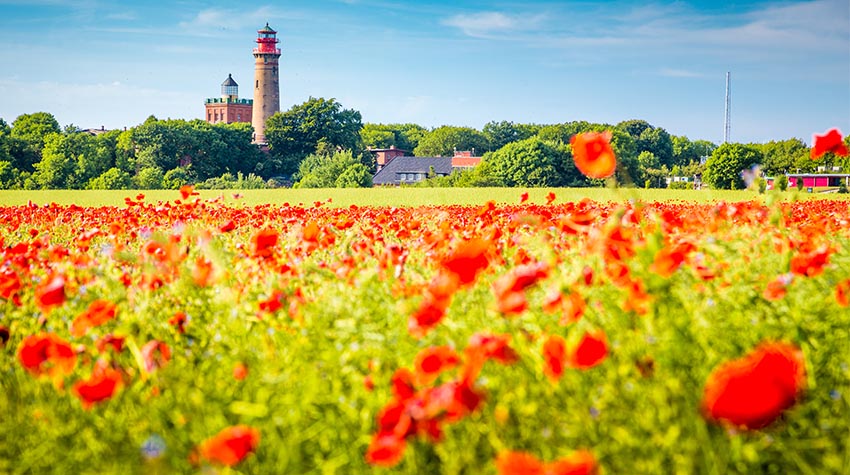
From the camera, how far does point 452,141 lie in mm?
127062

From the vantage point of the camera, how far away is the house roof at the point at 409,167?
103812mm

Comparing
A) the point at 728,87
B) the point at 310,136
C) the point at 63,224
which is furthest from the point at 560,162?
the point at 63,224

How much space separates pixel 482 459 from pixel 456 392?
0.77m

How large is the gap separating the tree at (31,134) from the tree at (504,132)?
59.7 metres

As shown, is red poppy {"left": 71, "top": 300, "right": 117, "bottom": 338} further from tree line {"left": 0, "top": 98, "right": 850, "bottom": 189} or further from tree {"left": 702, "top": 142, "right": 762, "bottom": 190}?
tree {"left": 702, "top": 142, "right": 762, "bottom": 190}

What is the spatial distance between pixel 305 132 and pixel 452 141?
35.0m

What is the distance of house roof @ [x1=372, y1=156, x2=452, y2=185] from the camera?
341 feet

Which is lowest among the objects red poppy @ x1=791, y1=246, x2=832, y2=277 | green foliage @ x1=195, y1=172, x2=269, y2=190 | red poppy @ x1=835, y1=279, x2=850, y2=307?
green foliage @ x1=195, y1=172, x2=269, y2=190

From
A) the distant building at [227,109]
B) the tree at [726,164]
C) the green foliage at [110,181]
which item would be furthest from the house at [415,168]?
the distant building at [227,109]

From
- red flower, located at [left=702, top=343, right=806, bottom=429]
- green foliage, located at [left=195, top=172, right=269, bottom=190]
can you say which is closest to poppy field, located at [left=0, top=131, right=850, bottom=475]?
red flower, located at [left=702, top=343, right=806, bottom=429]

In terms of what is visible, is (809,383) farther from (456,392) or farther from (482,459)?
(456,392)

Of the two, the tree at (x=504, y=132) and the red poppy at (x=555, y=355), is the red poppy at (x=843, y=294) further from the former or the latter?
the tree at (x=504, y=132)

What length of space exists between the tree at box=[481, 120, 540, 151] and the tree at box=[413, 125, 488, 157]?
1.68m

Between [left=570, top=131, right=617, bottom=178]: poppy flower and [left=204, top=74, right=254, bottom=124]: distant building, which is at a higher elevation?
[left=204, top=74, right=254, bottom=124]: distant building
